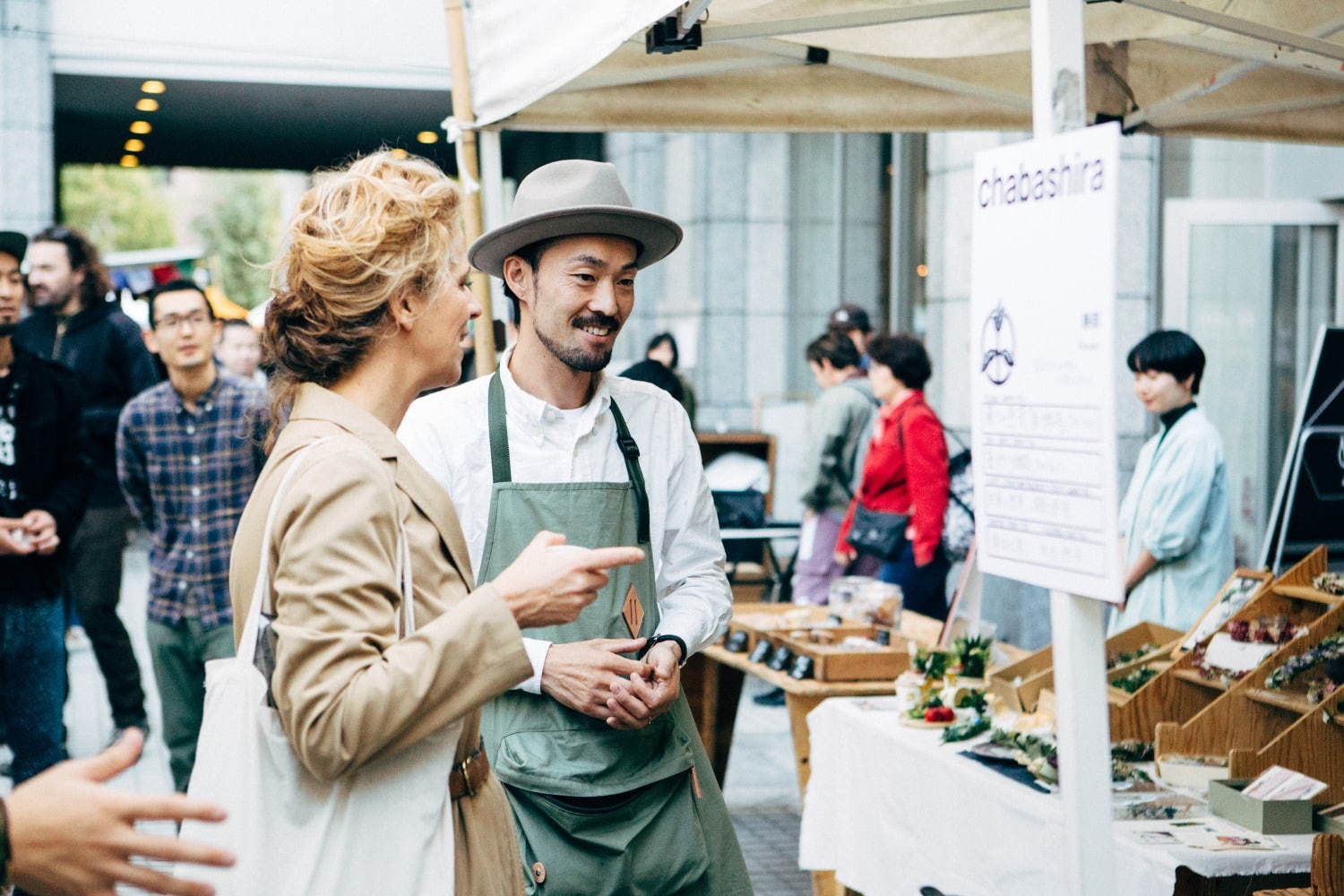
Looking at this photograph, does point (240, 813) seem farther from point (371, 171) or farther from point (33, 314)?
point (33, 314)

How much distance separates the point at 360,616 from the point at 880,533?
559 cm

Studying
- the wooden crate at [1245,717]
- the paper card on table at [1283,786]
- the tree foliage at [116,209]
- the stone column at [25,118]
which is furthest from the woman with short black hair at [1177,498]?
the tree foliage at [116,209]

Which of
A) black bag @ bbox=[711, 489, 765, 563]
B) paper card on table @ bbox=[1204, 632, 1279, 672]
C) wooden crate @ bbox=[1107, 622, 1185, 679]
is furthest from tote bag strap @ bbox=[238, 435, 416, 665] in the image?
black bag @ bbox=[711, 489, 765, 563]

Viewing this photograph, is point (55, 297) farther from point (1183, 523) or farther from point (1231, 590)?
point (1231, 590)

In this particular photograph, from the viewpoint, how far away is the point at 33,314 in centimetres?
745

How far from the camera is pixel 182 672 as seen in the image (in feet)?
18.1

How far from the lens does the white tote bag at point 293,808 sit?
1.92 metres

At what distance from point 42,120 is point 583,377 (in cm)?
1126

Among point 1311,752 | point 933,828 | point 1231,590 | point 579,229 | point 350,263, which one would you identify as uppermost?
point 579,229

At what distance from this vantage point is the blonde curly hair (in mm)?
2156

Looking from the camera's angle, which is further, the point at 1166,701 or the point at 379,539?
the point at 1166,701

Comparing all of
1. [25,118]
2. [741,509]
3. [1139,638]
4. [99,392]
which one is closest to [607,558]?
[1139,638]

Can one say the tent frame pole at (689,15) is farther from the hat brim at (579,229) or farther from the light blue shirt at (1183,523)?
the light blue shirt at (1183,523)

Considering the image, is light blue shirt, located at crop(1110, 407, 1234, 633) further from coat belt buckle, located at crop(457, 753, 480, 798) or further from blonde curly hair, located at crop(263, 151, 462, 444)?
blonde curly hair, located at crop(263, 151, 462, 444)
